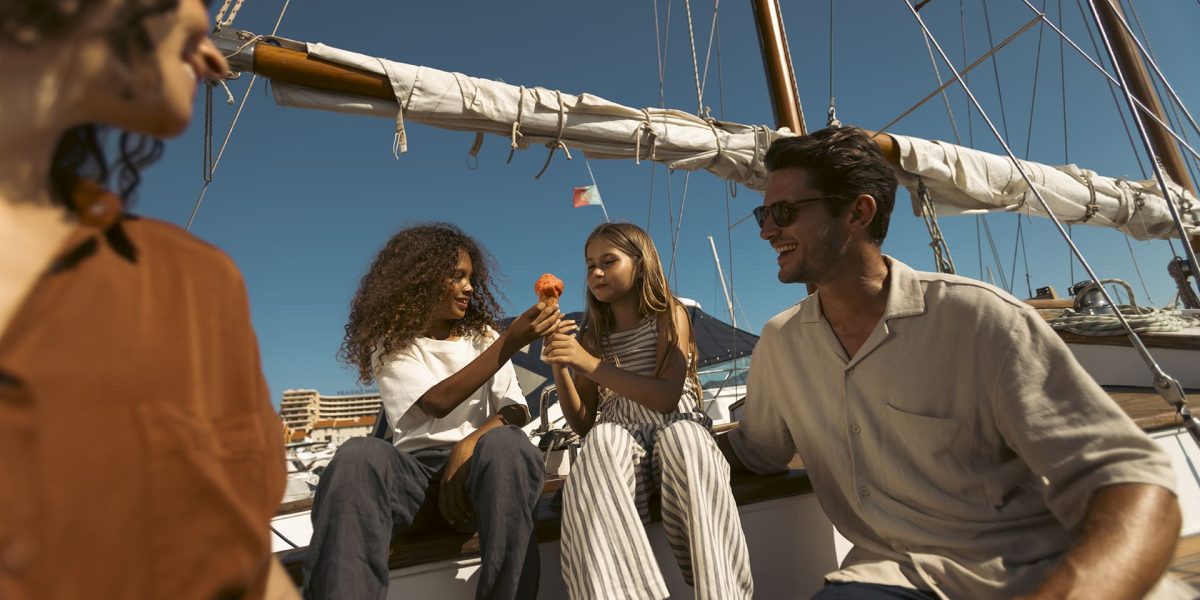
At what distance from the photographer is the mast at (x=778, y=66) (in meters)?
5.52

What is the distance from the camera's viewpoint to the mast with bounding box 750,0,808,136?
5.52m

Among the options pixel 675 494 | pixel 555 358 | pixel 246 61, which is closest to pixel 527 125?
pixel 246 61

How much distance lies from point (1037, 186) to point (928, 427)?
19.1 ft

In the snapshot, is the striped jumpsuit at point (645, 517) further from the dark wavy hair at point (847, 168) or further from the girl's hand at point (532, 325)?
the dark wavy hair at point (847, 168)

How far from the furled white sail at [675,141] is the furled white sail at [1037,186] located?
0.01 metres

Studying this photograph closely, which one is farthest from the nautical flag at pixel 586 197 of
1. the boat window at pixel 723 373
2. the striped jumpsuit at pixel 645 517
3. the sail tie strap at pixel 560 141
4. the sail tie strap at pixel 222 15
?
the striped jumpsuit at pixel 645 517

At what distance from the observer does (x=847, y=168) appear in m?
1.83

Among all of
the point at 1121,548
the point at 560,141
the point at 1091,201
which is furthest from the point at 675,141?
the point at 1091,201

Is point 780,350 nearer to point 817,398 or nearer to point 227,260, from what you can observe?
point 817,398

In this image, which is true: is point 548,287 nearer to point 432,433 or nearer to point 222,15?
point 432,433

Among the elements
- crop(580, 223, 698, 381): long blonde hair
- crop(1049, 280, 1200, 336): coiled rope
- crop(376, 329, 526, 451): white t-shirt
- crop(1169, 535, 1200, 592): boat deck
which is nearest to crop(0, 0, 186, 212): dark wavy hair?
crop(376, 329, 526, 451): white t-shirt

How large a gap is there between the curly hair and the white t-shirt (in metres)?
0.08

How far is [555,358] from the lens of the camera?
192 cm

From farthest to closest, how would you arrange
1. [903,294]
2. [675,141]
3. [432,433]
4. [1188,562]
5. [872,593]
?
[675,141] → [432,433] → [1188,562] → [903,294] → [872,593]
